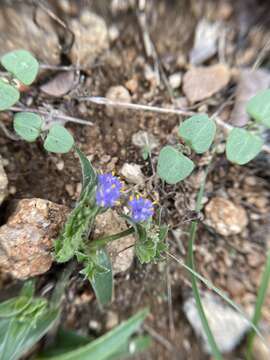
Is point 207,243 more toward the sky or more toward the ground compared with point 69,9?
more toward the ground

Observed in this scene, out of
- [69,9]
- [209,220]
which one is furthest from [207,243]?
[69,9]

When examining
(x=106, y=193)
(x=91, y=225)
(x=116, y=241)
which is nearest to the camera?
(x=106, y=193)

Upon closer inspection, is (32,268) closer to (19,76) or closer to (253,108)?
(19,76)

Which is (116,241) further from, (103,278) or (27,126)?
(27,126)

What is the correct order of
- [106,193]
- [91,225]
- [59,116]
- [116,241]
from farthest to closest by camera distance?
[59,116] < [116,241] < [91,225] < [106,193]

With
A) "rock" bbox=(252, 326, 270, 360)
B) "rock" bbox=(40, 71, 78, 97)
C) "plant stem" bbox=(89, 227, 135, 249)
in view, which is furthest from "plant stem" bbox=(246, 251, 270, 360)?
"rock" bbox=(40, 71, 78, 97)

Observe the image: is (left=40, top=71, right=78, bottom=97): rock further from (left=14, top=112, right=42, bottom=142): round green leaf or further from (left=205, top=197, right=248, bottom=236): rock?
(left=205, top=197, right=248, bottom=236): rock

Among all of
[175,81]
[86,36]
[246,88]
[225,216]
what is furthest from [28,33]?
[225,216]

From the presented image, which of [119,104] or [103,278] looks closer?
[103,278]
